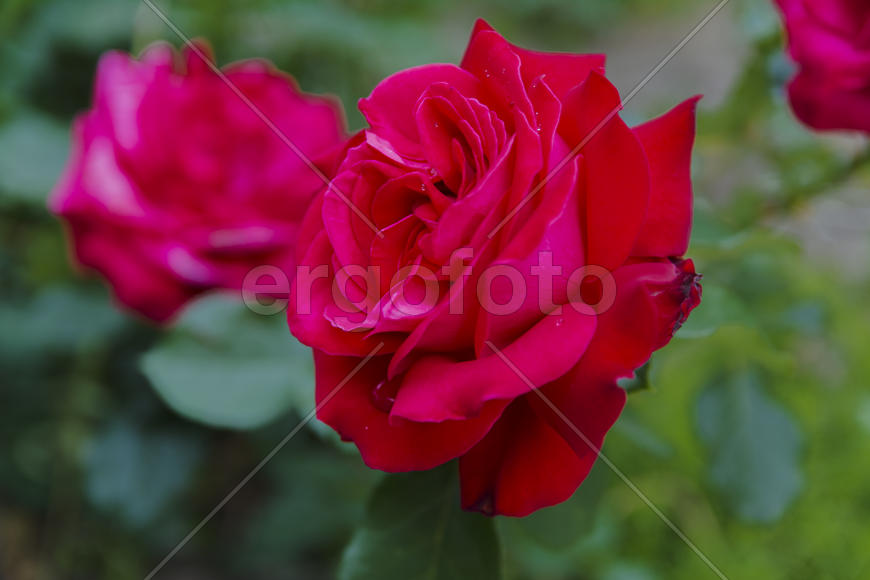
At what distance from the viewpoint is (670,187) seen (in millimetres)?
306

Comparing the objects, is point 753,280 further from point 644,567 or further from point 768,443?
point 644,567

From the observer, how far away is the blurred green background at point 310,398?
1.64ft

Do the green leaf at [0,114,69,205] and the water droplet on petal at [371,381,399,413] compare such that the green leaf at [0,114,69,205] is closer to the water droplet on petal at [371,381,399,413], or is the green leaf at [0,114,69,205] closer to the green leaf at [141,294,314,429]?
the green leaf at [141,294,314,429]

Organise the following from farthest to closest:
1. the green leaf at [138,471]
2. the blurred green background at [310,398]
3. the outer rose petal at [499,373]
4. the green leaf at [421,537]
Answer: the green leaf at [138,471]
the blurred green background at [310,398]
the green leaf at [421,537]
the outer rose petal at [499,373]

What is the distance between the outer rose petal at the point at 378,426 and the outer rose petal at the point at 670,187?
0.09 m

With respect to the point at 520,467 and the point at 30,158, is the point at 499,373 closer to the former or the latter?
the point at 520,467

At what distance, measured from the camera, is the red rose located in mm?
279

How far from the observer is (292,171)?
576 millimetres

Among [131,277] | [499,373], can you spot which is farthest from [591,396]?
[131,277]

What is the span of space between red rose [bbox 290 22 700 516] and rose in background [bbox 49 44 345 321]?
22 centimetres

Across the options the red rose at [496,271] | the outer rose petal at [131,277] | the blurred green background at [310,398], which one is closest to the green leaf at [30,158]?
the blurred green background at [310,398]

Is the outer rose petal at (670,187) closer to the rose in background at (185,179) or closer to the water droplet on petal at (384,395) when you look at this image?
the water droplet on petal at (384,395)

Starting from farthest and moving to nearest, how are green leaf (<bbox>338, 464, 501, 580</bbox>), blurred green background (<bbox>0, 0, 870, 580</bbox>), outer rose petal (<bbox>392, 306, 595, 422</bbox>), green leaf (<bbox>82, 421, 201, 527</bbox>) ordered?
green leaf (<bbox>82, 421, 201, 527</bbox>) < blurred green background (<bbox>0, 0, 870, 580</bbox>) < green leaf (<bbox>338, 464, 501, 580</bbox>) < outer rose petal (<bbox>392, 306, 595, 422</bbox>)

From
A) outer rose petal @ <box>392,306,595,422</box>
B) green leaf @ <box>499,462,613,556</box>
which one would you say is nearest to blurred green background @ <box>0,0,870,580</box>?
green leaf @ <box>499,462,613,556</box>
